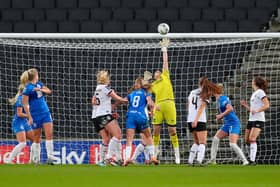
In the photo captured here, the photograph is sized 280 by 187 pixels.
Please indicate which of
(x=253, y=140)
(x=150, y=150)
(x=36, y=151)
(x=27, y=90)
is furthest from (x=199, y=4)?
(x=27, y=90)

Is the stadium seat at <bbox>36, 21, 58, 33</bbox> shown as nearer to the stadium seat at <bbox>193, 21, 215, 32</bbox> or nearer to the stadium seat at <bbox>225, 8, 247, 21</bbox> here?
the stadium seat at <bbox>193, 21, 215, 32</bbox>

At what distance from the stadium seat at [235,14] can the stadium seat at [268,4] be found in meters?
0.40

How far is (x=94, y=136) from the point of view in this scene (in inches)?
739

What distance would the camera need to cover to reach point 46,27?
2223 centimetres

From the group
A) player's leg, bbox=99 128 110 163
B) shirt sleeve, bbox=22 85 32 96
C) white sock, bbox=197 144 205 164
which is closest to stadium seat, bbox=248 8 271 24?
player's leg, bbox=99 128 110 163

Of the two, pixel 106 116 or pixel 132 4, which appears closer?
pixel 106 116

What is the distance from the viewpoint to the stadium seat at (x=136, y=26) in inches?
874

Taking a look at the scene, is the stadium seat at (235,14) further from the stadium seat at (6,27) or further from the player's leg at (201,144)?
the player's leg at (201,144)

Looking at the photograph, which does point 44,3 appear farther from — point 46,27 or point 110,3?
point 110,3

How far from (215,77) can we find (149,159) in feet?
12.7

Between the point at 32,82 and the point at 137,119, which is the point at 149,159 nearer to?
the point at 137,119

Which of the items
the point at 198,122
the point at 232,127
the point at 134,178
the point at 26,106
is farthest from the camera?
the point at 232,127

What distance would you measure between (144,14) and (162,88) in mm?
6905

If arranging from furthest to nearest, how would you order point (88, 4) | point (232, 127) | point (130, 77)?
1. point (88, 4)
2. point (130, 77)
3. point (232, 127)
